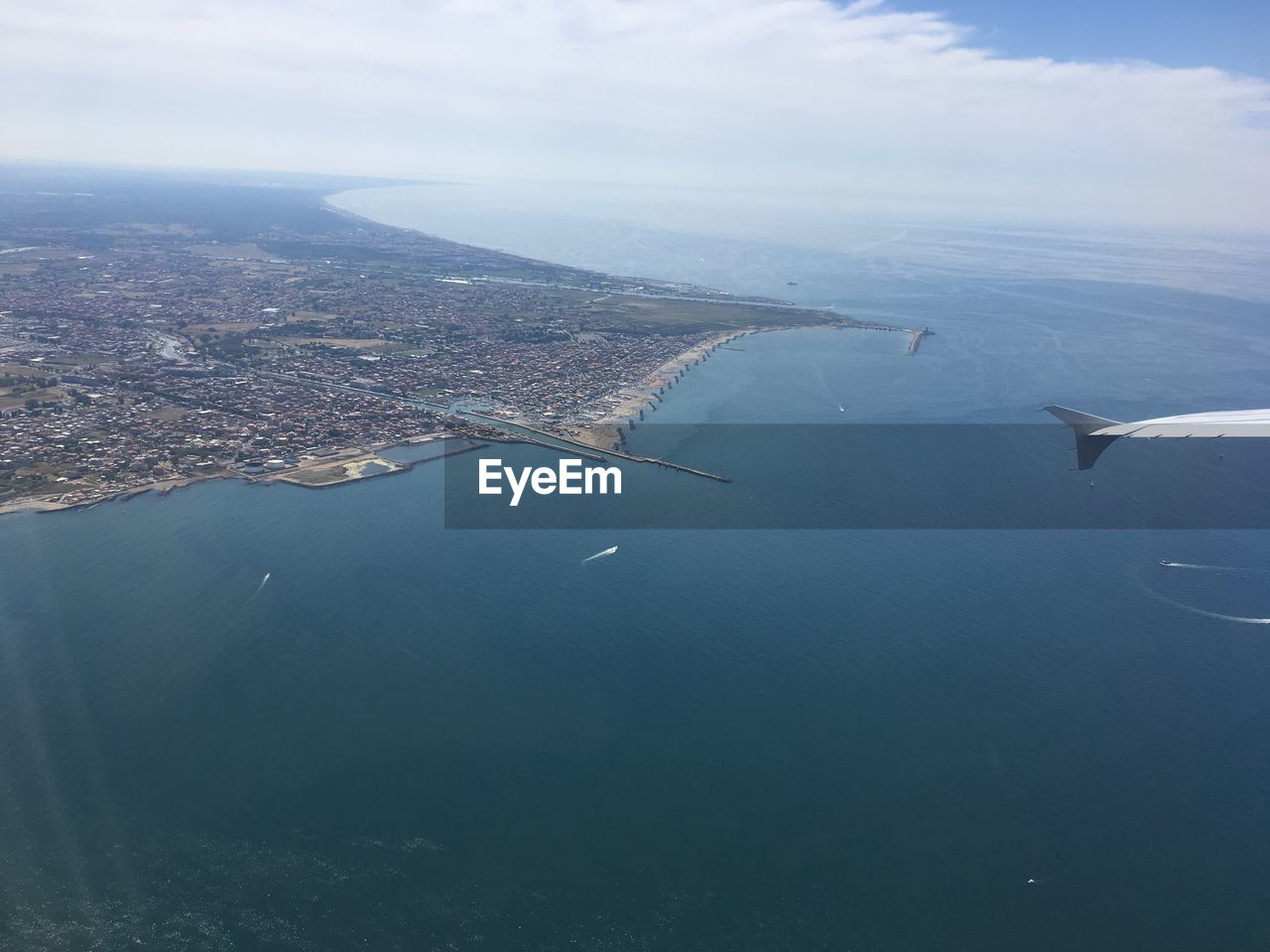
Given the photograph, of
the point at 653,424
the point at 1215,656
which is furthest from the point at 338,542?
the point at 1215,656

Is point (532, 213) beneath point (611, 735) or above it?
above

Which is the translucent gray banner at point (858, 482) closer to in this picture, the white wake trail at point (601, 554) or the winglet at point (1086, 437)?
the white wake trail at point (601, 554)

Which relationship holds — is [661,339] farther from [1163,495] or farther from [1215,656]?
[1215,656]

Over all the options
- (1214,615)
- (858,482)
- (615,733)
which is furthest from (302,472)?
(1214,615)

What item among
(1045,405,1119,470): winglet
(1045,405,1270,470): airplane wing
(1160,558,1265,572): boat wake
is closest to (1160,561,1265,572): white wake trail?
(1160,558,1265,572): boat wake

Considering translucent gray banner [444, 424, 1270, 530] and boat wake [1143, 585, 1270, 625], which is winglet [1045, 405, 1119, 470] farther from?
translucent gray banner [444, 424, 1270, 530]

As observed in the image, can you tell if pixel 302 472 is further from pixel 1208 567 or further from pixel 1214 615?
pixel 1208 567
